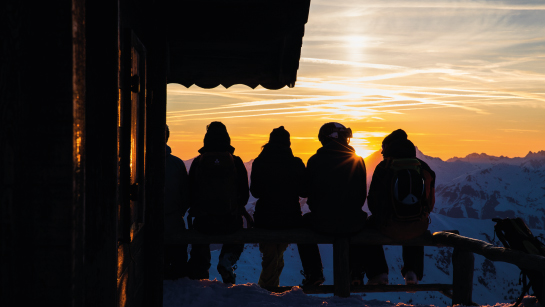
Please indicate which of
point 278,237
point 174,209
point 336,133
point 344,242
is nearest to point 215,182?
point 174,209

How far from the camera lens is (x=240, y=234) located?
16.1ft

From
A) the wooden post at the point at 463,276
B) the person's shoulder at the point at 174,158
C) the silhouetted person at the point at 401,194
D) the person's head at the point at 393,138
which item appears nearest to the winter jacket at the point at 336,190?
the silhouetted person at the point at 401,194

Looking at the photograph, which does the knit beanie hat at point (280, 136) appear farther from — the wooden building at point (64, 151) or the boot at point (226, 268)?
the wooden building at point (64, 151)

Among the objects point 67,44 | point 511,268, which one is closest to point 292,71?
point 67,44

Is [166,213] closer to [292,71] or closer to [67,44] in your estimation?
[292,71]

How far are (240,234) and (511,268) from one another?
612ft

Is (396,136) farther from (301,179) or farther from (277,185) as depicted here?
(277,185)

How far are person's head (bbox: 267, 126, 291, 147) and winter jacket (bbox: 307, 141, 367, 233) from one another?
39 centimetres

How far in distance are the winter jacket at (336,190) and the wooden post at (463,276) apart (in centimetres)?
121

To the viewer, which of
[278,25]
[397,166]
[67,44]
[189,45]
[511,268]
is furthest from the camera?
[511,268]

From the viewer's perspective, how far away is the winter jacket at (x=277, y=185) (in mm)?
4961

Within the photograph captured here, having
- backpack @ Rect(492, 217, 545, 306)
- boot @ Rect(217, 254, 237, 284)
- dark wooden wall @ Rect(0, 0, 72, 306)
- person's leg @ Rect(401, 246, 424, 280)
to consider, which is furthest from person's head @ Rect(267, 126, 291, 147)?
dark wooden wall @ Rect(0, 0, 72, 306)

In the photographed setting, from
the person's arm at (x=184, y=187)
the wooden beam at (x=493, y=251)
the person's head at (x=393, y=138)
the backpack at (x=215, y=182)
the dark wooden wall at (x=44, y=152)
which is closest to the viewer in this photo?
the dark wooden wall at (x=44, y=152)

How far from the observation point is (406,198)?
15.4 ft
